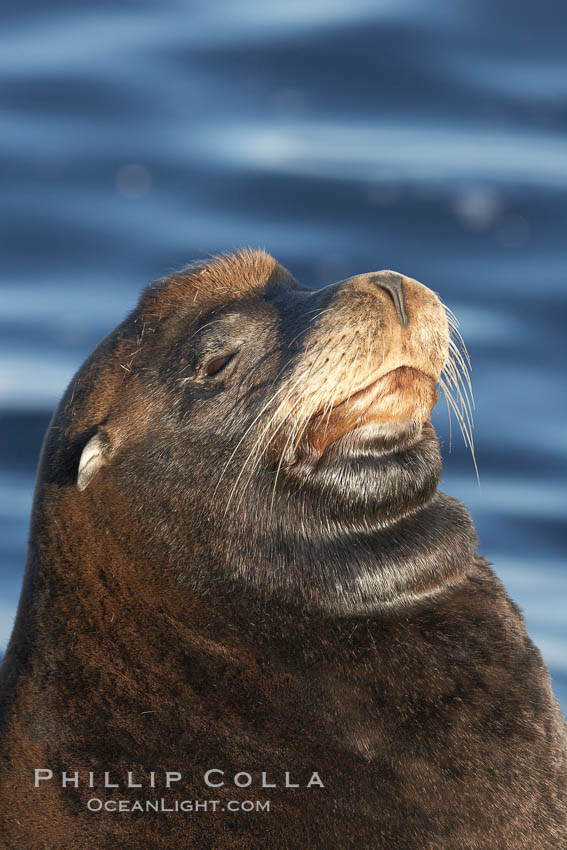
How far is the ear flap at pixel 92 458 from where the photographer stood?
15.7 feet

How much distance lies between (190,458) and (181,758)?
993 mm

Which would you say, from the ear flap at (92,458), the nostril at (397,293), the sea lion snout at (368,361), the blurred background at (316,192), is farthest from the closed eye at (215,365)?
the blurred background at (316,192)

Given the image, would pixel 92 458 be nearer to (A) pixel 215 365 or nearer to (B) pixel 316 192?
(A) pixel 215 365

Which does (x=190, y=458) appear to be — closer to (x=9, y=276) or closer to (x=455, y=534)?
(x=455, y=534)

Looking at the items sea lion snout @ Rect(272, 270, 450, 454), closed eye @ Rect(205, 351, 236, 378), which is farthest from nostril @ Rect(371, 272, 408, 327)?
closed eye @ Rect(205, 351, 236, 378)

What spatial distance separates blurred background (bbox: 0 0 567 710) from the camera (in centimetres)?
943

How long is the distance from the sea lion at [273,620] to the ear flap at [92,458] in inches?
0.5

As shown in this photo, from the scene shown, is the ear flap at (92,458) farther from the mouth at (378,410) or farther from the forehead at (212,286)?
the mouth at (378,410)

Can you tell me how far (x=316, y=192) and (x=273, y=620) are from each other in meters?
7.86

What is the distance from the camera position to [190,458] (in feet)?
15.9

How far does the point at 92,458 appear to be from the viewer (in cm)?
481

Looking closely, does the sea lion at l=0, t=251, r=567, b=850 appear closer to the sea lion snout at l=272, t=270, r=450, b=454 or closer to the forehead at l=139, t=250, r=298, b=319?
the sea lion snout at l=272, t=270, r=450, b=454

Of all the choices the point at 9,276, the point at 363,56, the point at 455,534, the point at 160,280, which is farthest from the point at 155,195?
the point at 455,534

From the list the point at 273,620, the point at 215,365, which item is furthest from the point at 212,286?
the point at 273,620
